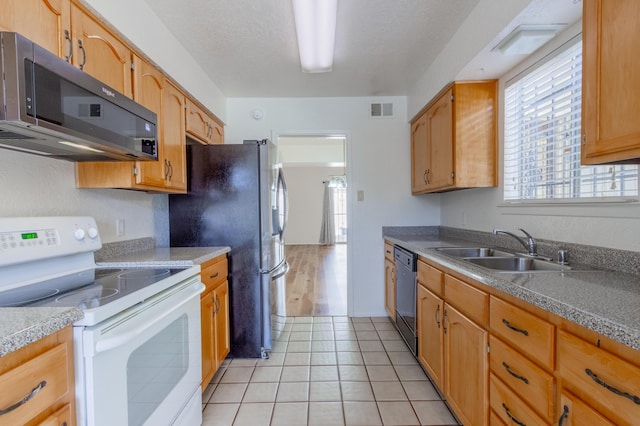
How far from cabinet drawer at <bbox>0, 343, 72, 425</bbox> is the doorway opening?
2.68m

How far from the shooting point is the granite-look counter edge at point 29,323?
692 mm

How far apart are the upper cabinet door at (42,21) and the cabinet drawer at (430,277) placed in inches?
82.4

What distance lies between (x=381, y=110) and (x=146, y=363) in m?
3.05

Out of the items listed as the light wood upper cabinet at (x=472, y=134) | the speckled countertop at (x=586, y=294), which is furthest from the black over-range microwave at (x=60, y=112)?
the light wood upper cabinet at (x=472, y=134)

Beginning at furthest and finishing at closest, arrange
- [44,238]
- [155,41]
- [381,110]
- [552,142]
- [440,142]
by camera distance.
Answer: [381,110], [440,142], [155,41], [552,142], [44,238]

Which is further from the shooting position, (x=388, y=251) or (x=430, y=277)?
(x=388, y=251)

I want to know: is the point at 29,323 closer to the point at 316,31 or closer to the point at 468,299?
the point at 468,299

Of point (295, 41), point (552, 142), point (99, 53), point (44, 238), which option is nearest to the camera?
point (44, 238)

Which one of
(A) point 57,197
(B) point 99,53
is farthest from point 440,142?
(A) point 57,197

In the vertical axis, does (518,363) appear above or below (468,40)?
below

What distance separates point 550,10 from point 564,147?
2.29 feet

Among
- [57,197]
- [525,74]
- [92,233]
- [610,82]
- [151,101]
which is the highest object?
[525,74]

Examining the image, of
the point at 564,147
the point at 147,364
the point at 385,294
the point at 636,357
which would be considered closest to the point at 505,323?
the point at 636,357

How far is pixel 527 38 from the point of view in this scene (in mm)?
1598
